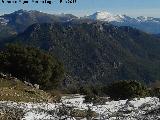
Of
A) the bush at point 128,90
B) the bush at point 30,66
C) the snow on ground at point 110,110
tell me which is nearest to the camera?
the snow on ground at point 110,110

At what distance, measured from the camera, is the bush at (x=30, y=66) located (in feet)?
241

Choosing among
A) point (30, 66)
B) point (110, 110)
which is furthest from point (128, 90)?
point (110, 110)

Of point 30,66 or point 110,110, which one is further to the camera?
point 30,66

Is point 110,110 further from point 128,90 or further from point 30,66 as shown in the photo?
point 30,66

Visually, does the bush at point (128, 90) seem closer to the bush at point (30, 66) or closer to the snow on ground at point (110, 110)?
the snow on ground at point (110, 110)

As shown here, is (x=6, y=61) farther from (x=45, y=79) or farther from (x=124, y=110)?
(x=124, y=110)

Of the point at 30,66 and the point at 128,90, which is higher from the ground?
the point at 128,90

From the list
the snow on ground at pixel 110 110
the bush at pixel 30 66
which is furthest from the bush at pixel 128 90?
the bush at pixel 30 66

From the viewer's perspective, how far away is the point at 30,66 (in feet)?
247

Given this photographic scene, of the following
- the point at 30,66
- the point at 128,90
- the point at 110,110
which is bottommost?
the point at 30,66

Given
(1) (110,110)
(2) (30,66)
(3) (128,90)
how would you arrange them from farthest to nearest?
(2) (30,66) < (3) (128,90) < (1) (110,110)

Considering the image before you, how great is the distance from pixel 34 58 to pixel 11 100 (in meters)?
41.8

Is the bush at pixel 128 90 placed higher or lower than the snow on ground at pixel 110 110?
lower

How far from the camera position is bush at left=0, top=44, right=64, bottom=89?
73.6 metres
